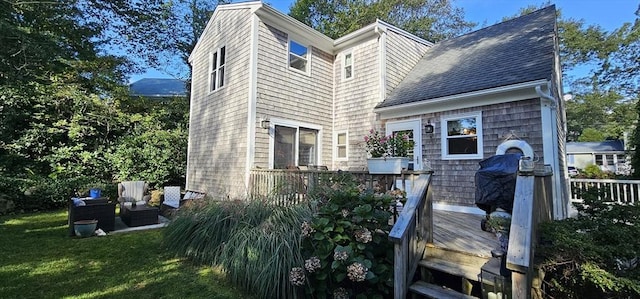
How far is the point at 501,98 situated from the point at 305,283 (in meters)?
5.50

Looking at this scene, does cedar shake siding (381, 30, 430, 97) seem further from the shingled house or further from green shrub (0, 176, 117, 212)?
green shrub (0, 176, 117, 212)

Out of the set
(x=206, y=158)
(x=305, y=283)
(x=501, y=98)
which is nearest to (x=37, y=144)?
(x=206, y=158)

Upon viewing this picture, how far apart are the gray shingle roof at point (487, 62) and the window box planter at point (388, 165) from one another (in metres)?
3.59

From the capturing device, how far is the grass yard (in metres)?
3.17

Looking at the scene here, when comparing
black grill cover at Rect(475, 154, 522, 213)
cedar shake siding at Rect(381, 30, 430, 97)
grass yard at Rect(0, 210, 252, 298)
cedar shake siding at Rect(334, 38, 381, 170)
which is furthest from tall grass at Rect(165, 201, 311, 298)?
cedar shake siding at Rect(381, 30, 430, 97)

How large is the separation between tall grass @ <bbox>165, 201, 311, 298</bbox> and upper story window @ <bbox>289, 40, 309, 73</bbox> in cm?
508

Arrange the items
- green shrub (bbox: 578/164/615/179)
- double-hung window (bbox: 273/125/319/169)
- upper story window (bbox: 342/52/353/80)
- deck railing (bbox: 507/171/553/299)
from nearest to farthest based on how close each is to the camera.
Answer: deck railing (bbox: 507/171/553/299) → double-hung window (bbox: 273/125/319/169) → upper story window (bbox: 342/52/353/80) → green shrub (bbox: 578/164/615/179)

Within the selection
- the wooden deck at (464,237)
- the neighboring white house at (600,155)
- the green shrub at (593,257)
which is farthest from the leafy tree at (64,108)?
the neighboring white house at (600,155)

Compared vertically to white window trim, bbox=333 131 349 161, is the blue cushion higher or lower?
lower

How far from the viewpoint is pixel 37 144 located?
9203 mm

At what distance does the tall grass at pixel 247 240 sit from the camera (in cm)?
303

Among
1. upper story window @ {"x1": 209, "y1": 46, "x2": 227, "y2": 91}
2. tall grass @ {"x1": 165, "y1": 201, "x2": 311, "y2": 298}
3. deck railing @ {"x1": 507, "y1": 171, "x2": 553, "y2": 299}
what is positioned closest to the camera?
deck railing @ {"x1": 507, "y1": 171, "x2": 553, "y2": 299}

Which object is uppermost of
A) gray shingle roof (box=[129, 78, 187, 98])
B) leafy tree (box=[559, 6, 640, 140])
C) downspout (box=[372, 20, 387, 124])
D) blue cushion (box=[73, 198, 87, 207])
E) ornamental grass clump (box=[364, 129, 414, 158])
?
leafy tree (box=[559, 6, 640, 140])

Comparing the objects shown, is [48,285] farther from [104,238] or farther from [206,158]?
[206,158]
